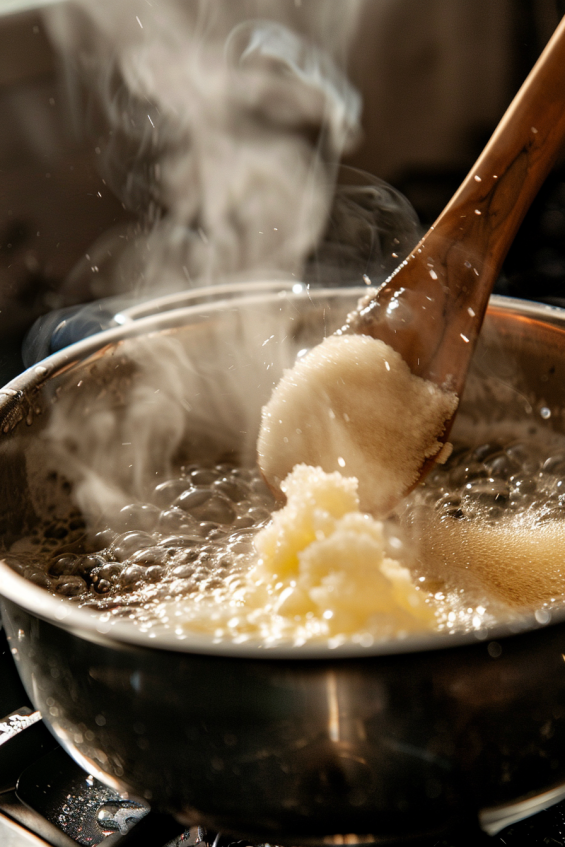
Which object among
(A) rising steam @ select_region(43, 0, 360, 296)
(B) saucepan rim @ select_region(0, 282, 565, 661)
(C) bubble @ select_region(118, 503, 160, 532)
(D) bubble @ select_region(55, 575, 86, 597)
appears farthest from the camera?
(A) rising steam @ select_region(43, 0, 360, 296)

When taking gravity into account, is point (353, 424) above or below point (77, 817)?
above


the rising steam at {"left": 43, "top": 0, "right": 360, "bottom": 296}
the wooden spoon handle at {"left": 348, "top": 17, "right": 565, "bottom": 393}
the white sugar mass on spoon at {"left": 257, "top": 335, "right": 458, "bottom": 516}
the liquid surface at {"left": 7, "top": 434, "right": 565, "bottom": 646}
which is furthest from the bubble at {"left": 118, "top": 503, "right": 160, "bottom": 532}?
the rising steam at {"left": 43, "top": 0, "right": 360, "bottom": 296}

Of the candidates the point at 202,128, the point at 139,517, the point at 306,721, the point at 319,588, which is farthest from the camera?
the point at 202,128

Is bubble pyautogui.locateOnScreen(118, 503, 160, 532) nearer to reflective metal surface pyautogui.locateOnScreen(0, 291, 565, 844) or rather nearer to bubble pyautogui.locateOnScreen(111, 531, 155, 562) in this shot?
bubble pyautogui.locateOnScreen(111, 531, 155, 562)

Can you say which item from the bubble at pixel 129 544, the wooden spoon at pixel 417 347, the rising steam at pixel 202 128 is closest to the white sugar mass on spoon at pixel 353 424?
the wooden spoon at pixel 417 347

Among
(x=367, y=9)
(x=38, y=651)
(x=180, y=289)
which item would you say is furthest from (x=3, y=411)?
(x=367, y=9)

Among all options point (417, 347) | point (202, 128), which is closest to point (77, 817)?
point (417, 347)

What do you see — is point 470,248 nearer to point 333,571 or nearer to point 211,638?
point 333,571
